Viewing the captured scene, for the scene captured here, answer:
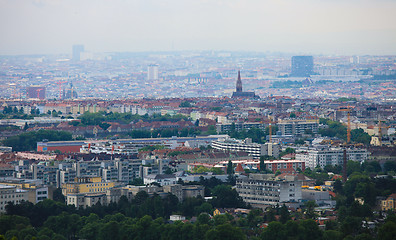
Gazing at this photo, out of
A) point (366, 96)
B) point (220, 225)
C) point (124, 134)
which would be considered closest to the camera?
point (220, 225)

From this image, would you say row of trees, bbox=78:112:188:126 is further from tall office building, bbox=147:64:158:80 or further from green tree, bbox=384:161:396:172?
tall office building, bbox=147:64:158:80

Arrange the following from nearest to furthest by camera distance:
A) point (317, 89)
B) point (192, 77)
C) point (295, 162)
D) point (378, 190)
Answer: point (378, 190) < point (295, 162) < point (317, 89) < point (192, 77)

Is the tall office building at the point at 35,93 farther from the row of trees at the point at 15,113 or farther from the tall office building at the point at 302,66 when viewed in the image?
the tall office building at the point at 302,66

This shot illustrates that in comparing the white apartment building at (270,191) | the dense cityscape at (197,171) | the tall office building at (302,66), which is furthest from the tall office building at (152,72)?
the white apartment building at (270,191)

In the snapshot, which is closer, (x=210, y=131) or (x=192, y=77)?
(x=210, y=131)

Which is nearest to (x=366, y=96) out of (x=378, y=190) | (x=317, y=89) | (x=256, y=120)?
(x=317, y=89)

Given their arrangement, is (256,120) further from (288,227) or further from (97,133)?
(288,227)
